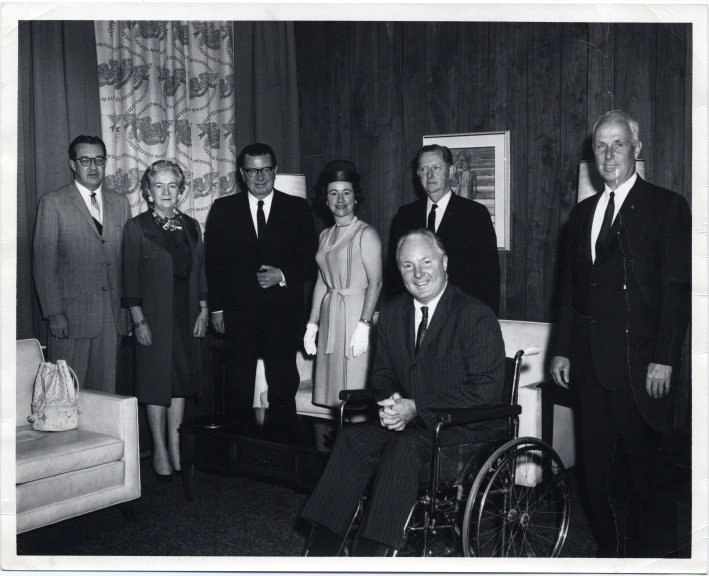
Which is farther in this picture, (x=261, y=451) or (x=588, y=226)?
(x=261, y=451)

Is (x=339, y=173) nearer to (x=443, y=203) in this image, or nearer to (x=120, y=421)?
(x=443, y=203)

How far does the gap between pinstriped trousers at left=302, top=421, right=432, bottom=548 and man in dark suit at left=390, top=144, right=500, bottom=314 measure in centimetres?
102

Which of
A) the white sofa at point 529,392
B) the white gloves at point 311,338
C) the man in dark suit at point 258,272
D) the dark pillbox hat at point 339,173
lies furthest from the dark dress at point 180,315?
the dark pillbox hat at point 339,173

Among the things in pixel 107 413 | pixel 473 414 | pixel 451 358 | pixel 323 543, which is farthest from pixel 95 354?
pixel 473 414

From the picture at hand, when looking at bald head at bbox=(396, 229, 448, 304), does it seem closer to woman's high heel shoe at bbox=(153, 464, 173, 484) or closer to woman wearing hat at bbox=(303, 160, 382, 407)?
woman wearing hat at bbox=(303, 160, 382, 407)

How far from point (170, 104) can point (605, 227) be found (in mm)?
2477

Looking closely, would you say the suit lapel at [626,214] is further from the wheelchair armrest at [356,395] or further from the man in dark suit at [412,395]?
the wheelchair armrest at [356,395]

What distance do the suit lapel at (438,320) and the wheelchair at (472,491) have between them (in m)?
0.30

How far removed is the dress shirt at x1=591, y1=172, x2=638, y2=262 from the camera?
2.74 m

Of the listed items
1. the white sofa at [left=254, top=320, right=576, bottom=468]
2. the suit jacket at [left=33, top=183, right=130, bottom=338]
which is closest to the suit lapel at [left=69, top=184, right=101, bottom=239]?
the suit jacket at [left=33, top=183, right=130, bottom=338]

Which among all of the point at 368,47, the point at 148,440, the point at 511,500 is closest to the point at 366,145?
the point at 368,47

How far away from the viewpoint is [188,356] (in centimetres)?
396

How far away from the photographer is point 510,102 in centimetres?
429

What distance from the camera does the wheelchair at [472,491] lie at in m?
→ 2.49
